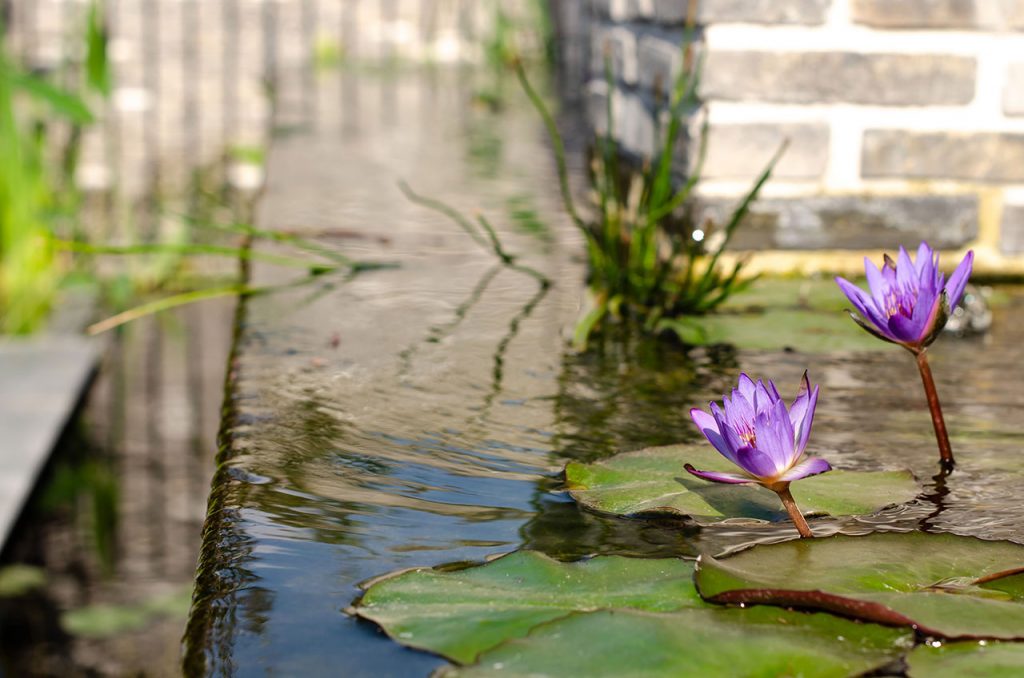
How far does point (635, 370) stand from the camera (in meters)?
1.38

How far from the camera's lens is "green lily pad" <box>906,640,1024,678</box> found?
69cm

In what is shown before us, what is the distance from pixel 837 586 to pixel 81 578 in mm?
2384

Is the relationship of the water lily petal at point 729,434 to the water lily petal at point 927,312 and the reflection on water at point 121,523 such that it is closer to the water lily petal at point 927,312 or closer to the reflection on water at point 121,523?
the water lily petal at point 927,312

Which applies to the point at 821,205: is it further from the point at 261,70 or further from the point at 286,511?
the point at 261,70

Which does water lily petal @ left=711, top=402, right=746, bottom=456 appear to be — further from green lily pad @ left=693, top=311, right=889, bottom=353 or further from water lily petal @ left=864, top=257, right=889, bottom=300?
green lily pad @ left=693, top=311, right=889, bottom=353

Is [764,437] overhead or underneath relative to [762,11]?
underneath

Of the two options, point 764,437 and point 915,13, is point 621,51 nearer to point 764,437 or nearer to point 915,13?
point 915,13

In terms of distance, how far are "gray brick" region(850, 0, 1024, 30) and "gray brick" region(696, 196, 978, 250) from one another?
0.23 m

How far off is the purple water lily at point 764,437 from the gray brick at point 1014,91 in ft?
3.51

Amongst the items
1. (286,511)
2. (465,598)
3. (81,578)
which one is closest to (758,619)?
(465,598)

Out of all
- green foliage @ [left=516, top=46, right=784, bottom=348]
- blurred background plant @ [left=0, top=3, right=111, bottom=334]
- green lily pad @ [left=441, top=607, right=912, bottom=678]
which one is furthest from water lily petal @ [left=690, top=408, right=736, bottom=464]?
blurred background plant @ [left=0, top=3, right=111, bottom=334]

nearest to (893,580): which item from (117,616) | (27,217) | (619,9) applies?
(619,9)

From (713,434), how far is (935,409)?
0.78 feet

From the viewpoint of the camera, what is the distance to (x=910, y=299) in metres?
0.92
